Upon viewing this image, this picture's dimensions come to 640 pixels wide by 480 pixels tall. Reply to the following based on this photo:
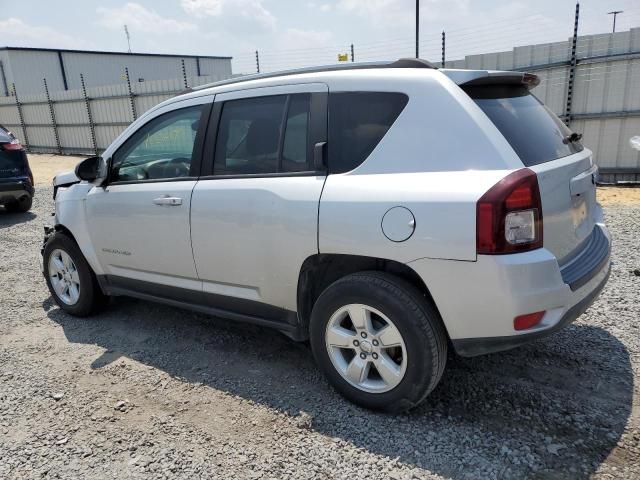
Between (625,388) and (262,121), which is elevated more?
(262,121)

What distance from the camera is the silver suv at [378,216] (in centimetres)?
237

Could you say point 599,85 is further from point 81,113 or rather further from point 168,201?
point 81,113

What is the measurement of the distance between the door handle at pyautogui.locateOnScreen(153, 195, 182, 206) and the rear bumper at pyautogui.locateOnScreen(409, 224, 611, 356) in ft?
5.78

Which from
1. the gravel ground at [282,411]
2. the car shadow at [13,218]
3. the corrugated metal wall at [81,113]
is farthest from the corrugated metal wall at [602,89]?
the corrugated metal wall at [81,113]

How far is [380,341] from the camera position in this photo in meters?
2.69

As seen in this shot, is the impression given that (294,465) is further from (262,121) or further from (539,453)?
(262,121)

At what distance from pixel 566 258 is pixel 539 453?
0.99 metres

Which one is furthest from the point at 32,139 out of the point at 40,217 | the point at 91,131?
the point at 40,217

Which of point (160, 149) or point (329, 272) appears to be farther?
point (160, 149)

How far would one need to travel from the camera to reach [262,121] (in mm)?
3184

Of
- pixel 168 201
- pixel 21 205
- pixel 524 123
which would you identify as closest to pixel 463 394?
pixel 524 123

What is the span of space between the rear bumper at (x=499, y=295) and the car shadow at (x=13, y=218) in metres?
8.34

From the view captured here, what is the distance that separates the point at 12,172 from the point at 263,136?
23.6ft

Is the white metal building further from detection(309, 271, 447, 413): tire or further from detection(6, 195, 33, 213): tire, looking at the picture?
detection(309, 271, 447, 413): tire
